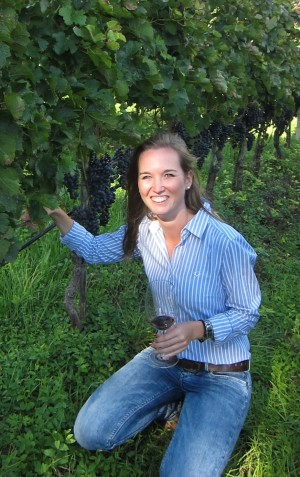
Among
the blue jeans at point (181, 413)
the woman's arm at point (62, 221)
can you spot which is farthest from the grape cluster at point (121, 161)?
the blue jeans at point (181, 413)

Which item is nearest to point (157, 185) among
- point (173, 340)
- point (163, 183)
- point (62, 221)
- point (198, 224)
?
point (163, 183)

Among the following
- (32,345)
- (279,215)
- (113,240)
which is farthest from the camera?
(279,215)

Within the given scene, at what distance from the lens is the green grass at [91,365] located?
2.63 metres

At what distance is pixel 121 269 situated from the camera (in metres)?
4.17

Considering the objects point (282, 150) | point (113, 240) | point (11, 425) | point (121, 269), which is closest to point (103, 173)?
point (113, 240)

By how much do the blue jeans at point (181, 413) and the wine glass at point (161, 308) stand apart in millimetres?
128

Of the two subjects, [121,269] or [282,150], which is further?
[282,150]

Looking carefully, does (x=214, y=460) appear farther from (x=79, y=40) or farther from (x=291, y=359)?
(x=79, y=40)

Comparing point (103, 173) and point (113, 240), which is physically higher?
point (103, 173)

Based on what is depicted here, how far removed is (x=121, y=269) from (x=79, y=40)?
2.27 metres

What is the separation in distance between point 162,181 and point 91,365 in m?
1.21

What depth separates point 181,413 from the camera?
8.23ft

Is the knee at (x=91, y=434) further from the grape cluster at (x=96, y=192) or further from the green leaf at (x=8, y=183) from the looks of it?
the green leaf at (x=8, y=183)

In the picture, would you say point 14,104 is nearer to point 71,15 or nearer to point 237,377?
point 71,15
